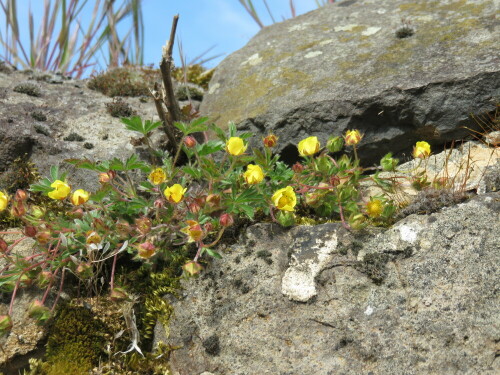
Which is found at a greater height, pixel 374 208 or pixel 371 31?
pixel 371 31

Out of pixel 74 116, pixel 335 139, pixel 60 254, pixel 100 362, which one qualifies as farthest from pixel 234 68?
pixel 100 362

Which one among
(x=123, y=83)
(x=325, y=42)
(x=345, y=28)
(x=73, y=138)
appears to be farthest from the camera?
(x=123, y=83)

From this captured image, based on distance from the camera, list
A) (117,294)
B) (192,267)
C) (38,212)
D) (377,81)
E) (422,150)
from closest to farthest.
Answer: (192,267), (117,294), (38,212), (422,150), (377,81)

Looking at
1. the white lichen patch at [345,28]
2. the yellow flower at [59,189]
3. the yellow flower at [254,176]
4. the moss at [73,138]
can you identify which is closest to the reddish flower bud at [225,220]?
the yellow flower at [254,176]

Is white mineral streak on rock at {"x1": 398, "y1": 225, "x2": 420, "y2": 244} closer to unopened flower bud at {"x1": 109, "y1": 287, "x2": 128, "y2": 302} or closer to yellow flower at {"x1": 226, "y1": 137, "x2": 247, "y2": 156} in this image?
yellow flower at {"x1": 226, "y1": 137, "x2": 247, "y2": 156}

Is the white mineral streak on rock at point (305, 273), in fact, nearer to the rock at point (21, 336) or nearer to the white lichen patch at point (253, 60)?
the rock at point (21, 336)

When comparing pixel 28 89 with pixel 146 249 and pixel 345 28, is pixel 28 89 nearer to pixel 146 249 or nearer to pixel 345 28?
pixel 146 249

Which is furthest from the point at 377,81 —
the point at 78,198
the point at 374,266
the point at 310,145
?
the point at 78,198
